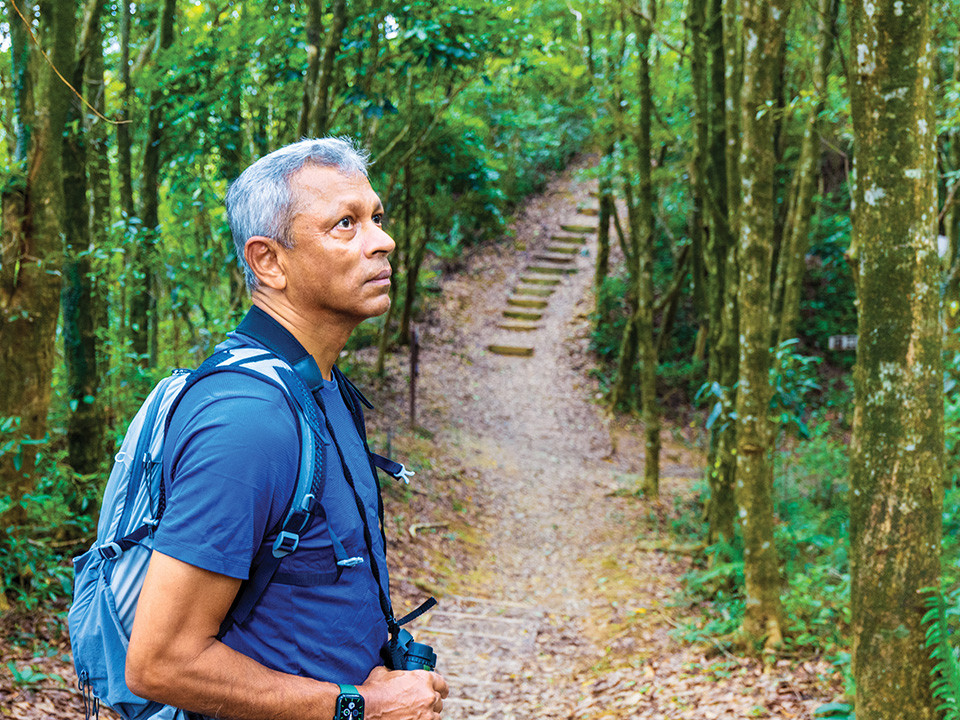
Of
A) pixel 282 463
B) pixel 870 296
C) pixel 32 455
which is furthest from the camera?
pixel 32 455

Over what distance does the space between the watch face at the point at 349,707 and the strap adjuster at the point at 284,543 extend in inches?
12.8

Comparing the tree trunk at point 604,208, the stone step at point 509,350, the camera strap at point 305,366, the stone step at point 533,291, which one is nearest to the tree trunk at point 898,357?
the camera strap at point 305,366

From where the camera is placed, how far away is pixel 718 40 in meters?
7.66

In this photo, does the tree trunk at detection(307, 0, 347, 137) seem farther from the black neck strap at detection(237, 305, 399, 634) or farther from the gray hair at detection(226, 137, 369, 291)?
the black neck strap at detection(237, 305, 399, 634)

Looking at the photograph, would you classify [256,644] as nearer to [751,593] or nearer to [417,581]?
[751,593]

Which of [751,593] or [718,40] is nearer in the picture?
[751,593]

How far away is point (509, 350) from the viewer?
18.6 meters

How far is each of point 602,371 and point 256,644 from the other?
17.1 meters

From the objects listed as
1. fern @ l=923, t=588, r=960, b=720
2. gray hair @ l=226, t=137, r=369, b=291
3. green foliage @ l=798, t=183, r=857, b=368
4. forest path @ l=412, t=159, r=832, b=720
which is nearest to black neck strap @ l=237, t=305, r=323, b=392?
gray hair @ l=226, t=137, r=369, b=291

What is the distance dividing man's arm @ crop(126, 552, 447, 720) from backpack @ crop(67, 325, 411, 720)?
0.22ft

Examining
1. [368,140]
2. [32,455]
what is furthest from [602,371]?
[32,455]

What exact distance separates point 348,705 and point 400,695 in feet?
0.46

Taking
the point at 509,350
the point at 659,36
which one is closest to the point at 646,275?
the point at 659,36

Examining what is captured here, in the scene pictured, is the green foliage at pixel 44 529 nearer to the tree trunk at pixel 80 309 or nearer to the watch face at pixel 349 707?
the tree trunk at pixel 80 309
